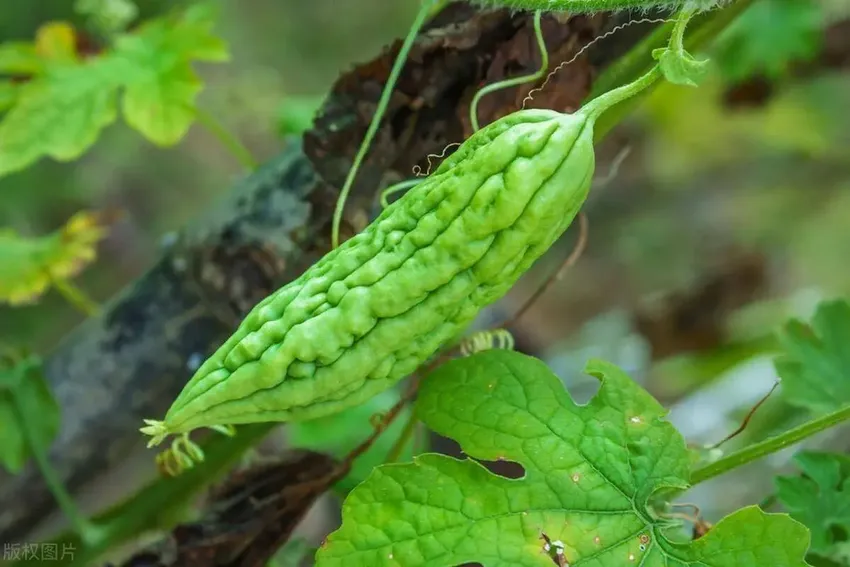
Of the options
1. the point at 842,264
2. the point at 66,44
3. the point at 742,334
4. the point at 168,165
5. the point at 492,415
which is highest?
the point at 168,165

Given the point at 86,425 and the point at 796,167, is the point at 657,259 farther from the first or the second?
the point at 86,425

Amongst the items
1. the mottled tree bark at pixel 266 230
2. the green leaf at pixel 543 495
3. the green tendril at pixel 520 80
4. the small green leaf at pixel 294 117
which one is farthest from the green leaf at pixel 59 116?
the green leaf at pixel 543 495

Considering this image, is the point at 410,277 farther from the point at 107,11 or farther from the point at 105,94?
the point at 107,11

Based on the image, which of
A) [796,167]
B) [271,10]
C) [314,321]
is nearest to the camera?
[314,321]

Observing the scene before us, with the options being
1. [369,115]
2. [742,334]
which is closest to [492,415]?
[369,115]

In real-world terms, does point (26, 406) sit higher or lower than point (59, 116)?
lower

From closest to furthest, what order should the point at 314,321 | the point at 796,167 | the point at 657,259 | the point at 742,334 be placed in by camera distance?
the point at 314,321, the point at 742,334, the point at 796,167, the point at 657,259

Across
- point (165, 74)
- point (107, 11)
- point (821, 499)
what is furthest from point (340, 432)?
point (821, 499)
